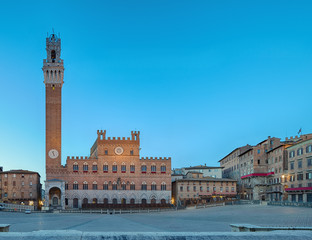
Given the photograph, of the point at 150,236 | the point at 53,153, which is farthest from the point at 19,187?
the point at 150,236

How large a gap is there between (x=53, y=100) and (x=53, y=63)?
29.3 ft

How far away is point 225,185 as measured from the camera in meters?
89.9

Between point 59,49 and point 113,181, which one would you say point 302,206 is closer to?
point 113,181

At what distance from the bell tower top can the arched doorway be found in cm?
2464

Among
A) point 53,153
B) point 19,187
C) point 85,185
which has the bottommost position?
point 19,187

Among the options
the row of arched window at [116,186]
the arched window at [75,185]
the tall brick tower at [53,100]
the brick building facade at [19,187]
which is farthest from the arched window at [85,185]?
the brick building facade at [19,187]

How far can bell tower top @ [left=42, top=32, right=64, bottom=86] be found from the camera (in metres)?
86.9

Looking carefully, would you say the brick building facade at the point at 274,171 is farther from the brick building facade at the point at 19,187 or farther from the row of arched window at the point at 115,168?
the brick building facade at the point at 19,187

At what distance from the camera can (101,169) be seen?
85.5 m

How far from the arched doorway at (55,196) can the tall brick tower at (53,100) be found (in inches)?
118

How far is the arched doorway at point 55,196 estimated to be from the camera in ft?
267

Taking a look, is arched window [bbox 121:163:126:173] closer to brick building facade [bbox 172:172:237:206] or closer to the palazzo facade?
the palazzo facade

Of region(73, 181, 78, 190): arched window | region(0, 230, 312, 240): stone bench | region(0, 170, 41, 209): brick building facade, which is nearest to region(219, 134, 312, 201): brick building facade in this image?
region(73, 181, 78, 190): arched window

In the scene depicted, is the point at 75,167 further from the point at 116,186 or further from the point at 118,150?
the point at 118,150
